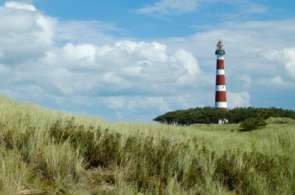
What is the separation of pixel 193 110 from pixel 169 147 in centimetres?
5082

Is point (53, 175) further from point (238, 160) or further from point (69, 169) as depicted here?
point (238, 160)

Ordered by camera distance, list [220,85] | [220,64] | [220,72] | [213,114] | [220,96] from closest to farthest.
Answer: [213,114] → [220,96] → [220,85] → [220,72] → [220,64]

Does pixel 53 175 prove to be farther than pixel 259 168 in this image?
No

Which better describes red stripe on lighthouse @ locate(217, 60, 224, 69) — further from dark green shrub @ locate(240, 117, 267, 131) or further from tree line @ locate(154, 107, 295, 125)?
dark green shrub @ locate(240, 117, 267, 131)

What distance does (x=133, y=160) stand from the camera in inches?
383

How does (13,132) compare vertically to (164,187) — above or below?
above

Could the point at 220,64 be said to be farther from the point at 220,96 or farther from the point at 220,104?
the point at 220,104

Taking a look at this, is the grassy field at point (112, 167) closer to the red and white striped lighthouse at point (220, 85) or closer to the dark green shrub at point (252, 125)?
the dark green shrub at point (252, 125)

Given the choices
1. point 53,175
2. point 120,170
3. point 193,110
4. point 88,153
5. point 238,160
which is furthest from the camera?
point 193,110

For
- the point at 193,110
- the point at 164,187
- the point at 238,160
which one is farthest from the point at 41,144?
the point at 193,110

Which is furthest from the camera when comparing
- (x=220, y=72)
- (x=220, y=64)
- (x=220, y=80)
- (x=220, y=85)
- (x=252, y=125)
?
(x=220, y=64)

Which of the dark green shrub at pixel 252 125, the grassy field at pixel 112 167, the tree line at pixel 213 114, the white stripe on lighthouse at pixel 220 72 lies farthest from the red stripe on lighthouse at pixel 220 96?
the grassy field at pixel 112 167

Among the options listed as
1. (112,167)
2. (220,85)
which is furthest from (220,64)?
(112,167)

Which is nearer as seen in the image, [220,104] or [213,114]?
[213,114]
